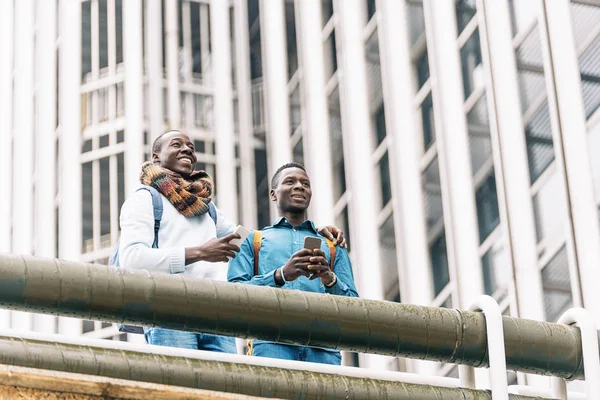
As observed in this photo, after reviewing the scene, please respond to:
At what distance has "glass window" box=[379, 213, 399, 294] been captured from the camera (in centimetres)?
2895

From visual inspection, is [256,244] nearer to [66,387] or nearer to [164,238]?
[164,238]

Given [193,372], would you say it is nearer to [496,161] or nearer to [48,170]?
[496,161]

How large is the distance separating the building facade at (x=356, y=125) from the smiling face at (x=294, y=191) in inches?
526

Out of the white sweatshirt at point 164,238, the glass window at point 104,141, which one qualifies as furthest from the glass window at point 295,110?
the white sweatshirt at point 164,238

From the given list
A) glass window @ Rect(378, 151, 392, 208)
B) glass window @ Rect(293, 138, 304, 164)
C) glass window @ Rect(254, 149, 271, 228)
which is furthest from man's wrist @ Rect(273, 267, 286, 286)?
glass window @ Rect(254, 149, 271, 228)

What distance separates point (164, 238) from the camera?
8.59 m

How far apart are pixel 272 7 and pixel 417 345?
29.7 metres

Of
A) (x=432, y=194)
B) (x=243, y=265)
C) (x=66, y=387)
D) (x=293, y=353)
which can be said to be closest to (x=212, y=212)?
(x=243, y=265)

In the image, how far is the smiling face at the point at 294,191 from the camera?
8.35 m

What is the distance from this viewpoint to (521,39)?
2378 centimetres

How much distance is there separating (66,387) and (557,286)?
57.5ft

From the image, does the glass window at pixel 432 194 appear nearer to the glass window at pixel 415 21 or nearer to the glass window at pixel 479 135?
the glass window at pixel 479 135

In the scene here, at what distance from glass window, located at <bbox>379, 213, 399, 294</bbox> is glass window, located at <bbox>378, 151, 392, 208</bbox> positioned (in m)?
0.47

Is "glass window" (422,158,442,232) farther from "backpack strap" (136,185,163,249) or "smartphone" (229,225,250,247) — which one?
"smartphone" (229,225,250,247)
